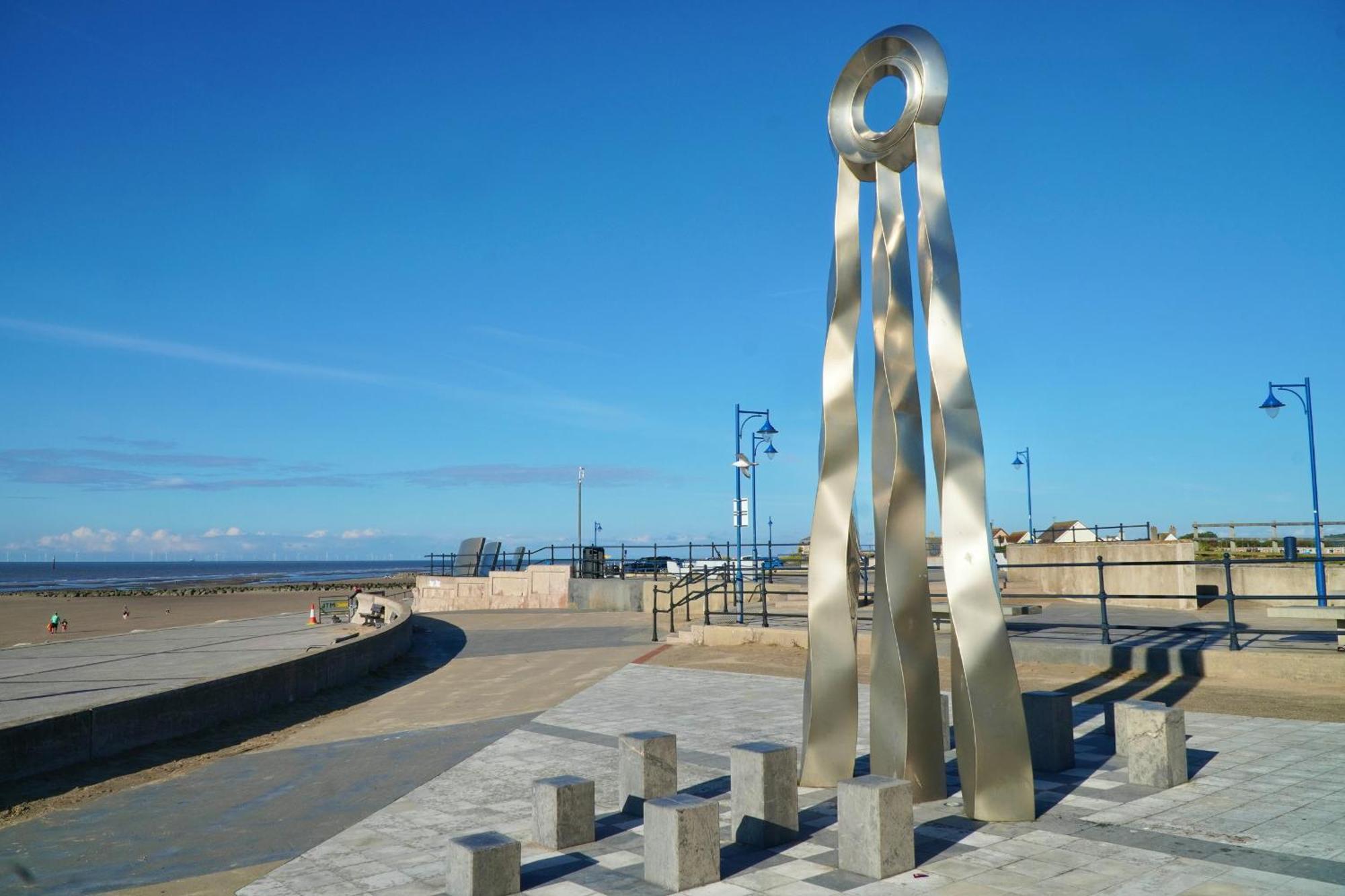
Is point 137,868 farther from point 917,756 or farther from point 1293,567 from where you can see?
point 1293,567

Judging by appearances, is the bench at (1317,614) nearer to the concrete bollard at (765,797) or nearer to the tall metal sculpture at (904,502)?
the tall metal sculpture at (904,502)

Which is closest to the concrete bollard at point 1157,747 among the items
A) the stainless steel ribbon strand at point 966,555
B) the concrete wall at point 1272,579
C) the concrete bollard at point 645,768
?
the stainless steel ribbon strand at point 966,555

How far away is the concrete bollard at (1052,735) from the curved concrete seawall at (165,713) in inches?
335

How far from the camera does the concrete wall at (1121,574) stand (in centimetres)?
2139

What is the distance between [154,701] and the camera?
10.5 m

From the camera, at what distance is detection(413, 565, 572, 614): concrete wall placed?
3072cm

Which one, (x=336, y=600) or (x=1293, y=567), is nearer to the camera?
(x=1293, y=567)

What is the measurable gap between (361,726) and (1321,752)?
9790 millimetres

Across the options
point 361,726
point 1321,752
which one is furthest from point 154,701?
point 1321,752

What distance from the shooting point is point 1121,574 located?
22.8 m

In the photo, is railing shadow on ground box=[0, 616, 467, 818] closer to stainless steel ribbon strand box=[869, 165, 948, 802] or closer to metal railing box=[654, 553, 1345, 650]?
metal railing box=[654, 553, 1345, 650]

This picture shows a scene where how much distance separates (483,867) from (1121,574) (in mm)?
20710

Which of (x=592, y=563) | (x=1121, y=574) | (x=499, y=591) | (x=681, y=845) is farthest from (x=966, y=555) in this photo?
(x=499, y=591)

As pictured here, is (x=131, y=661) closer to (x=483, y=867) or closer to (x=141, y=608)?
(x=483, y=867)
